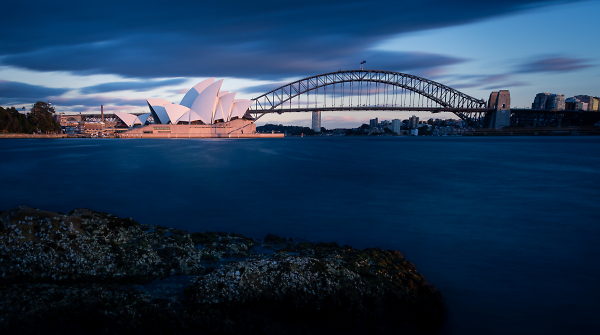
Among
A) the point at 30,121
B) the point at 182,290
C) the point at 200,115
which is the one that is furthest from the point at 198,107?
the point at 182,290

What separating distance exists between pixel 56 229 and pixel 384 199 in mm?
10259

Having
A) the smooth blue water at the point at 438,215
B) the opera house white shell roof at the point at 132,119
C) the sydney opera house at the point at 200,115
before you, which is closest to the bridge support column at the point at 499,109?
the sydney opera house at the point at 200,115

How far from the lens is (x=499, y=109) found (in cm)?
8781

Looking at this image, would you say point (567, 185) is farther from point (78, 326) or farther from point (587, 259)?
point (78, 326)

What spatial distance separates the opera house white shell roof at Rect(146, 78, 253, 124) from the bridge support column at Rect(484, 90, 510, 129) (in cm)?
6885

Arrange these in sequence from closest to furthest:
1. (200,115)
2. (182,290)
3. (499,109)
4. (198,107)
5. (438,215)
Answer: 1. (182,290)
2. (438,215)
3. (198,107)
4. (200,115)
5. (499,109)

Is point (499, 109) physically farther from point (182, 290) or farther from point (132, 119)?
point (132, 119)

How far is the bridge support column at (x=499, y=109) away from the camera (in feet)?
284

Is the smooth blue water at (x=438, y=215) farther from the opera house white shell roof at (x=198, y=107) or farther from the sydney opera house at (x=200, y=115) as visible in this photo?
the sydney opera house at (x=200, y=115)

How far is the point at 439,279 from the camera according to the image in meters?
5.41

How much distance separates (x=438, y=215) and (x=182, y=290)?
8035 millimetres

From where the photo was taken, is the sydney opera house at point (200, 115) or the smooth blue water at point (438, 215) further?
the sydney opera house at point (200, 115)

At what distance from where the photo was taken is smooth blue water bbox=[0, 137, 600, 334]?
4.72 meters

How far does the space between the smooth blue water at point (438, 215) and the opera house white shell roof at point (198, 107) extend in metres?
54.0
